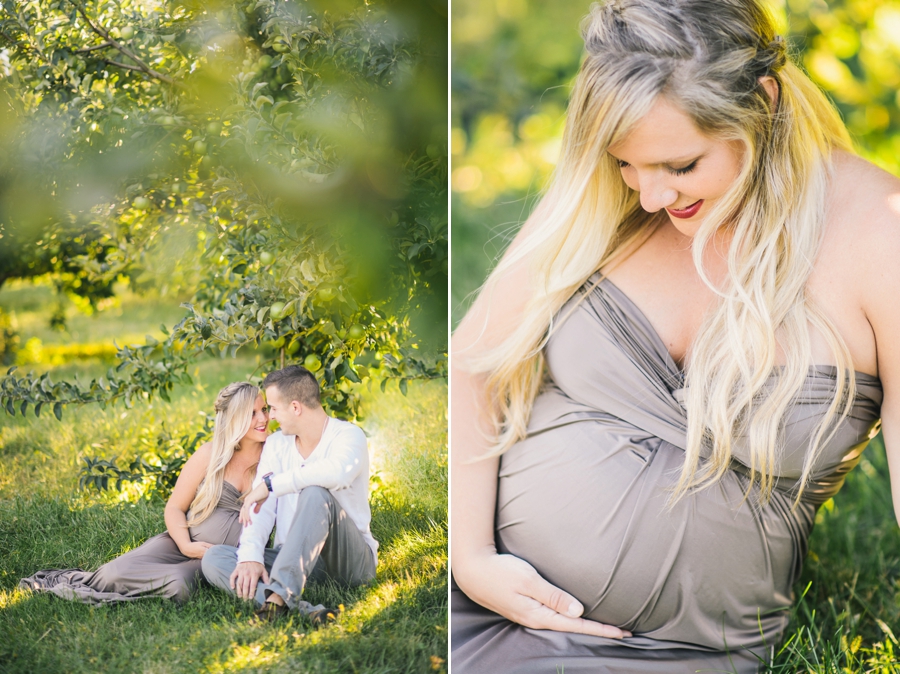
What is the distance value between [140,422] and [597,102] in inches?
42.7

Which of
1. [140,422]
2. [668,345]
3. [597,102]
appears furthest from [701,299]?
[140,422]

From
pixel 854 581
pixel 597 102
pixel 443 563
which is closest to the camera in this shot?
pixel 597 102

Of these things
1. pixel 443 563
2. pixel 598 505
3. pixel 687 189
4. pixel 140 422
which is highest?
pixel 687 189

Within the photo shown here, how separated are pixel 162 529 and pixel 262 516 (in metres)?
0.21

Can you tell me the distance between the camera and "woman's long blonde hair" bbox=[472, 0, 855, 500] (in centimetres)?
119

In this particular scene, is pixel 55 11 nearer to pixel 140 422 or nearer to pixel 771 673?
pixel 140 422

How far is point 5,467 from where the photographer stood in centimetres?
143

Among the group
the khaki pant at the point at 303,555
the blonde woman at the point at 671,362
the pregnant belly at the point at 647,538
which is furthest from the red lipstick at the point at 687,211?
the khaki pant at the point at 303,555

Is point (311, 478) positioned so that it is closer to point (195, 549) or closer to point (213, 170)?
point (195, 549)

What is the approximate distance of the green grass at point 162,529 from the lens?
4.44ft

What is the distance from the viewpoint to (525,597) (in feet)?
4.66

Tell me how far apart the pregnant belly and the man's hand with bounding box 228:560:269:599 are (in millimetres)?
522

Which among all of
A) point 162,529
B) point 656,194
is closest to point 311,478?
point 162,529

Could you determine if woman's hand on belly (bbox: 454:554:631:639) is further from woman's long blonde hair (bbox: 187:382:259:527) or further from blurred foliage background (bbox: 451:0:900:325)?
blurred foliage background (bbox: 451:0:900:325)
